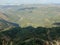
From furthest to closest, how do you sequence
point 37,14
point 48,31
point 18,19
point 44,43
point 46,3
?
point 46,3 < point 37,14 < point 18,19 < point 48,31 < point 44,43

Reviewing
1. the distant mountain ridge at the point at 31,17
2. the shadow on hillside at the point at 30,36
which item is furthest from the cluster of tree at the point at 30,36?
the distant mountain ridge at the point at 31,17

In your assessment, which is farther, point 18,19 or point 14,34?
point 18,19

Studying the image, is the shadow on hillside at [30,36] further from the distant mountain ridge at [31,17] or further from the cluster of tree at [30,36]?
the distant mountain ridge at [31,17]

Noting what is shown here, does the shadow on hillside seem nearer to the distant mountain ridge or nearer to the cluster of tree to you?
the cluster of tree

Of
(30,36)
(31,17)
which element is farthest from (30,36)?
(31,17)

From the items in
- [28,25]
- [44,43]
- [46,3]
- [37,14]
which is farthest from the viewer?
[46,3]

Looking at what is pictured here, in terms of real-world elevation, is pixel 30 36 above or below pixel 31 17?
above

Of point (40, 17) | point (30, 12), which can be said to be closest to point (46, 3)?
point (30, 12)

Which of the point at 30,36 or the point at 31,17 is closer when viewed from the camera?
the point at 30,36

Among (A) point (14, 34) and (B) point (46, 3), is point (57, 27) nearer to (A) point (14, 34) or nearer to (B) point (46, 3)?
(A) point (14, 34)

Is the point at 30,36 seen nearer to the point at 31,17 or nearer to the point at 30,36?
the point at 30,36
